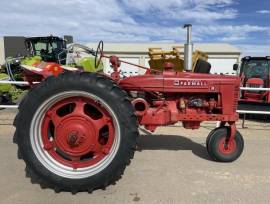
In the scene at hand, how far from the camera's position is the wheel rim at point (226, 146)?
498 centimetres

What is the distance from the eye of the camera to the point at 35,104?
12.8 ft

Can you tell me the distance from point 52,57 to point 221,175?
12.1 meters

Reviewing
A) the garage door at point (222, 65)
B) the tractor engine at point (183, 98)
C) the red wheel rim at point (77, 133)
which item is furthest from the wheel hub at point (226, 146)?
the garage door at point (222, 65)

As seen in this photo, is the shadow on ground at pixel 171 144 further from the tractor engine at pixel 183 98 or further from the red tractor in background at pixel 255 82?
the red tractor in background at pixel 255 82

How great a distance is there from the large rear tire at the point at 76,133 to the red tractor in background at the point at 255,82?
6668mm

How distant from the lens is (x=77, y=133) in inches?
158

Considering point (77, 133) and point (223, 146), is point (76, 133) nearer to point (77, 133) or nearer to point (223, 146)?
point (77, 133)

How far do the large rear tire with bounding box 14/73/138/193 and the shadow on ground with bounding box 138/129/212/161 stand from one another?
163 centimetres

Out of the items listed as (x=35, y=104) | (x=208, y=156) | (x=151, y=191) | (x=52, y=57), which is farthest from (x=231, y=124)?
(x=52, y=57)

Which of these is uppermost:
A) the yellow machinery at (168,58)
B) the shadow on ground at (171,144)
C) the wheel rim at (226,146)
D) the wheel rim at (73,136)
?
the yellow machinery at (168,58)

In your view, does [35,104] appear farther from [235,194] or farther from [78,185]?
[235,194]

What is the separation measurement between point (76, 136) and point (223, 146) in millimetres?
2059

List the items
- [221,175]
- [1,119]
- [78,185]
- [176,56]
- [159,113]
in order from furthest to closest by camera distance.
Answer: [176,56]
[1,119]
[159,113]
[221,175]
[78,185]

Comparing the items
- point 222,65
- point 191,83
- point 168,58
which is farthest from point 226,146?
point 222,65
